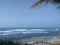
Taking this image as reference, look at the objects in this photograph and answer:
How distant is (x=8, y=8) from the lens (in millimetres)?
3900

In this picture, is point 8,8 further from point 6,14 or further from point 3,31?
point 3,31

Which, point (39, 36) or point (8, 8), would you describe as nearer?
point (39, 36)

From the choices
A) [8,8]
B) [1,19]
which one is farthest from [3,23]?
[8,8]

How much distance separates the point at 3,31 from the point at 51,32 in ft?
→ 2.94

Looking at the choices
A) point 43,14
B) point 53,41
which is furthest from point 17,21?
point 53,41

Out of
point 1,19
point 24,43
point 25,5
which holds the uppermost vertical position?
point 25,5

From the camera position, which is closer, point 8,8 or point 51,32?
point 51,32

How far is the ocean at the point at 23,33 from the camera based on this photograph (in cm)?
357

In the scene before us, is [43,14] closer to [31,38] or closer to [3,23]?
[31,38]

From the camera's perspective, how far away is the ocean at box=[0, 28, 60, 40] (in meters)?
3.57

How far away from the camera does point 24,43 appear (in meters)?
3.59

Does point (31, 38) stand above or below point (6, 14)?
below

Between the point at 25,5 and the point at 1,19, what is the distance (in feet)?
1.79

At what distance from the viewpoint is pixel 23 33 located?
3662mm
